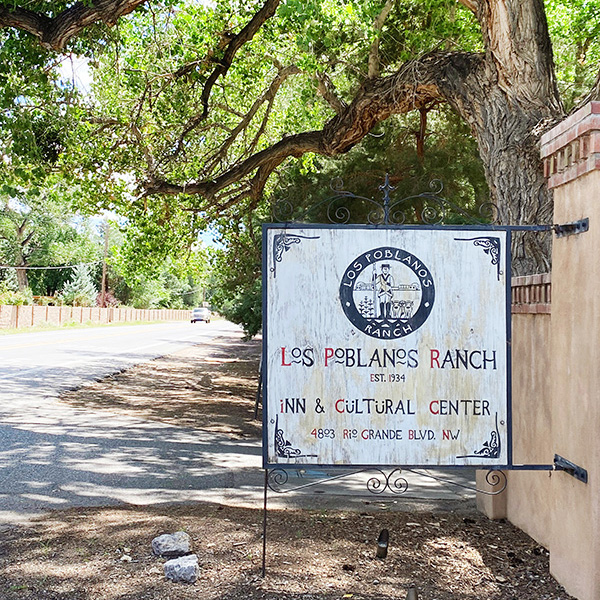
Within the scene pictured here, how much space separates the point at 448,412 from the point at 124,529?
2669 mm

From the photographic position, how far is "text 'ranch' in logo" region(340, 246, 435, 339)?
465cm

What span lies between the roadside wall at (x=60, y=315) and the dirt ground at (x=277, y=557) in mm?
41390

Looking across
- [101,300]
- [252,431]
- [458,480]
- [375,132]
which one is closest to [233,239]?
[375,132]

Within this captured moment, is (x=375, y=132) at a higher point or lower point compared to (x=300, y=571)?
higher

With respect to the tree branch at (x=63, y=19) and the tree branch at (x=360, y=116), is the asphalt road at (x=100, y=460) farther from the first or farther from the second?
the tree branch at (x=63, y=19)

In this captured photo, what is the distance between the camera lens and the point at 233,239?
17844mm

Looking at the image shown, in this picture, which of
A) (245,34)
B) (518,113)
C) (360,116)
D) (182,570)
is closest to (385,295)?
(182,570)

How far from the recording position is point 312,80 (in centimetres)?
1191

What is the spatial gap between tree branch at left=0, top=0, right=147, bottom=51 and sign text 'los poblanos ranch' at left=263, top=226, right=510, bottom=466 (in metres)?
5.19

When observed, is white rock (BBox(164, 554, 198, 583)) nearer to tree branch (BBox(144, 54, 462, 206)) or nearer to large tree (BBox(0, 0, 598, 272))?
large tree (BBox(0, 0, 598, 272))

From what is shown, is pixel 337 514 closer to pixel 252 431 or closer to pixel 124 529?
pixel 124 529

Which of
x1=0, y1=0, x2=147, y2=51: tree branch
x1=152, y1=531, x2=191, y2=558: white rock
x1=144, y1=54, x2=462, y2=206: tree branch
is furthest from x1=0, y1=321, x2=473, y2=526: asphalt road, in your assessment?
x1=0, y1=0, x2=147, y2=51: tree branch

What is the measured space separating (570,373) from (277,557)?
90.2 inches

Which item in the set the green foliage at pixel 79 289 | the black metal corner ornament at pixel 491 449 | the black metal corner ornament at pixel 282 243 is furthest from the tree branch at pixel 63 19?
the green foliage at pixel 79 289
